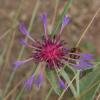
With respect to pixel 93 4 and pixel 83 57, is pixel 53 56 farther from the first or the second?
pixel 93 4

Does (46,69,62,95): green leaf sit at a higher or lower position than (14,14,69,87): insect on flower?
lower

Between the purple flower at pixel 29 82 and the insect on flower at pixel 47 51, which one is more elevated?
the insect on flower at pixel 47 51

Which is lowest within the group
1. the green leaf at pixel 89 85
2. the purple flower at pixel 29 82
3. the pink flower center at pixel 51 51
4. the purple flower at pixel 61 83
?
the green leaf at pixel 89 85

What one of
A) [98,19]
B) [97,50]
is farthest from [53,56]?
[98,19]

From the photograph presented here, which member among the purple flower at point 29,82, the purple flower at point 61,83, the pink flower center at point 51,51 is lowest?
the purple flower at point 61,83
